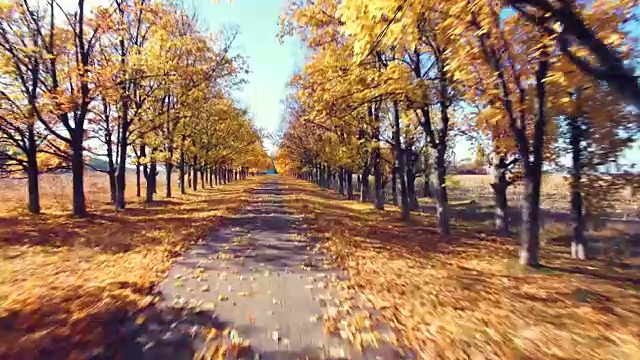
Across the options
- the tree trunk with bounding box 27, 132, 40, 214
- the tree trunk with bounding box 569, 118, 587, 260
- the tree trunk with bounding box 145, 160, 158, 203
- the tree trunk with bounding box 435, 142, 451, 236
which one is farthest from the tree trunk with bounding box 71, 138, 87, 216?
the tree trunk with bounding box 569, 118, 587, 260

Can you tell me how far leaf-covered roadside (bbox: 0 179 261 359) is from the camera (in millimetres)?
4012

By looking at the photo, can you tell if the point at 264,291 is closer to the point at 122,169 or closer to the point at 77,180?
the point at 77,180

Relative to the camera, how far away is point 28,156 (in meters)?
16.0

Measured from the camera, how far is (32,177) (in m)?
15.8

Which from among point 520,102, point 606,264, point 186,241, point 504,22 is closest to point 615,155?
point 520,102

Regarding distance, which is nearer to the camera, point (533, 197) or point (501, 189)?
point (533, 197)

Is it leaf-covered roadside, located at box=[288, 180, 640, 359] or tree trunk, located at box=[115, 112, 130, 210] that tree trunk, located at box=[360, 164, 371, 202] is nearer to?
tree trunk, located at box=[115, 112, 130, 210]

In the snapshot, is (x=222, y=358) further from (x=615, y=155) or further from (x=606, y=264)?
(x=606, y=264)

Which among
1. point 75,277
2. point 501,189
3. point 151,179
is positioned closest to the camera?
point 75,277

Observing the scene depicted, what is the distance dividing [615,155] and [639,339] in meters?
4.76

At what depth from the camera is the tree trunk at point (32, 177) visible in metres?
15.5

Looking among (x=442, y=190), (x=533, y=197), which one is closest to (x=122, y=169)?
(x=442, y=190)

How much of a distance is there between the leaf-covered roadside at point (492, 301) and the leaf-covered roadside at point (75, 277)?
11.3 feet

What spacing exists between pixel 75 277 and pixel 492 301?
6.81m
